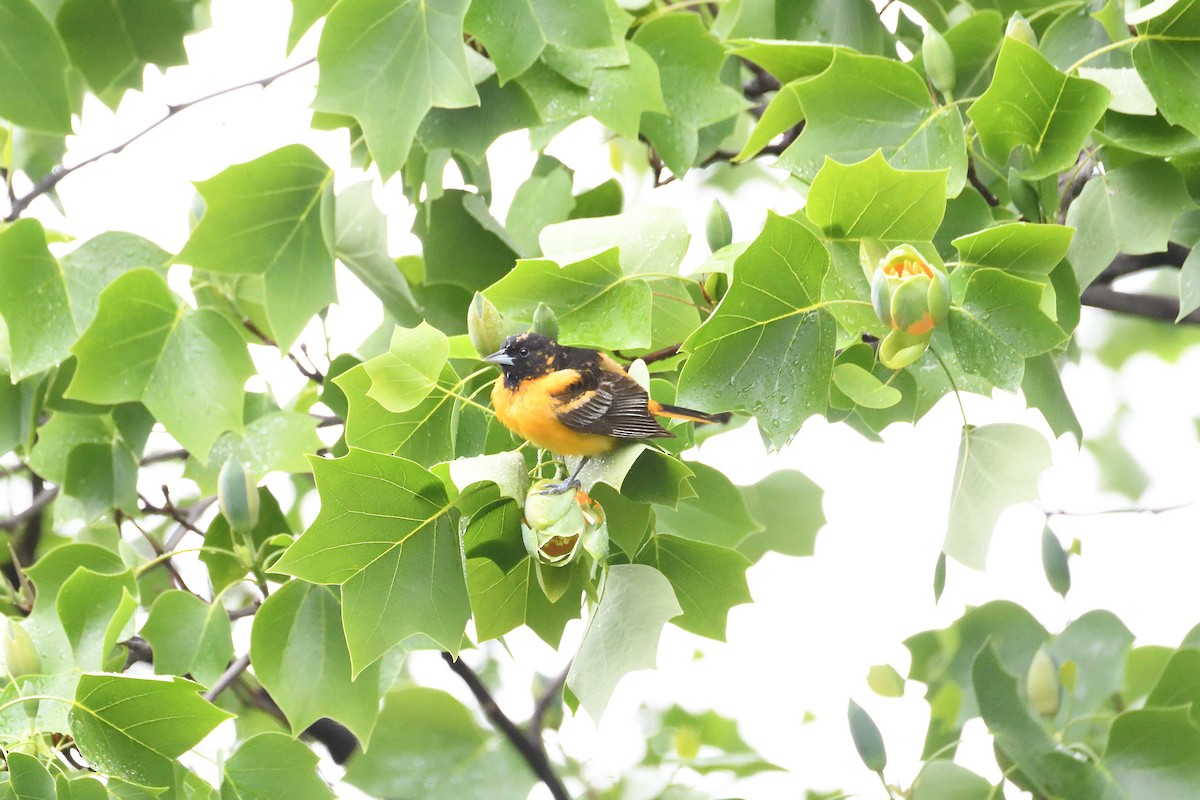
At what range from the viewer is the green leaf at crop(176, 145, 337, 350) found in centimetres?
238

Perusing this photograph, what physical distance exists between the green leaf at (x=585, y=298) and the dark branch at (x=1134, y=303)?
130 centimetres

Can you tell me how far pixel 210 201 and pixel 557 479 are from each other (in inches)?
43.6

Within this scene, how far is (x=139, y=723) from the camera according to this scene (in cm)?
176

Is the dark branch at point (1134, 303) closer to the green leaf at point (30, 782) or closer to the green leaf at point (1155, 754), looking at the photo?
the green leaf at point (1155, 754)

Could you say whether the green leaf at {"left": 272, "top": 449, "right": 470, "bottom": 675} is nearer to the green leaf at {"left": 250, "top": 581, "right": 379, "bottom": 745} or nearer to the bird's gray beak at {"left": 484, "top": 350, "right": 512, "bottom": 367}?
the bird's gray beak at {"left": 484, "top": 350, "right": 512, "bottom": 367}

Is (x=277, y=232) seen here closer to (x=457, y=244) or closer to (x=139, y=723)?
(x=457, y=244)

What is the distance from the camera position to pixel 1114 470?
5.27 metres

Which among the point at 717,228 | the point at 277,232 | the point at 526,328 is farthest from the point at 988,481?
the point at 277,232

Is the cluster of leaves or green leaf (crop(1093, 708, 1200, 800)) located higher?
the cluster of leaves

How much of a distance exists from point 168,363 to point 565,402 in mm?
1203

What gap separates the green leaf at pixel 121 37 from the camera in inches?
112

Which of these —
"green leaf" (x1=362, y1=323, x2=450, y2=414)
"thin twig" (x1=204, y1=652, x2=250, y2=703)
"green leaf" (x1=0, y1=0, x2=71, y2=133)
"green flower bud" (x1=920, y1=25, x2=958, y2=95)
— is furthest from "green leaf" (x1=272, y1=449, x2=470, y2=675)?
"green leaf" (x1=0, y1=0, x2=71, y2=133)

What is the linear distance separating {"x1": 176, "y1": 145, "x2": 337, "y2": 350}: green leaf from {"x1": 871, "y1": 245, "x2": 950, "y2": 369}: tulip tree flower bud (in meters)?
1.26

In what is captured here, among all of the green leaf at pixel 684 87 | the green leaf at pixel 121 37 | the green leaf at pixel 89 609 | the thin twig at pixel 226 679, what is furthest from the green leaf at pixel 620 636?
the green leaf at pixel 121 37
